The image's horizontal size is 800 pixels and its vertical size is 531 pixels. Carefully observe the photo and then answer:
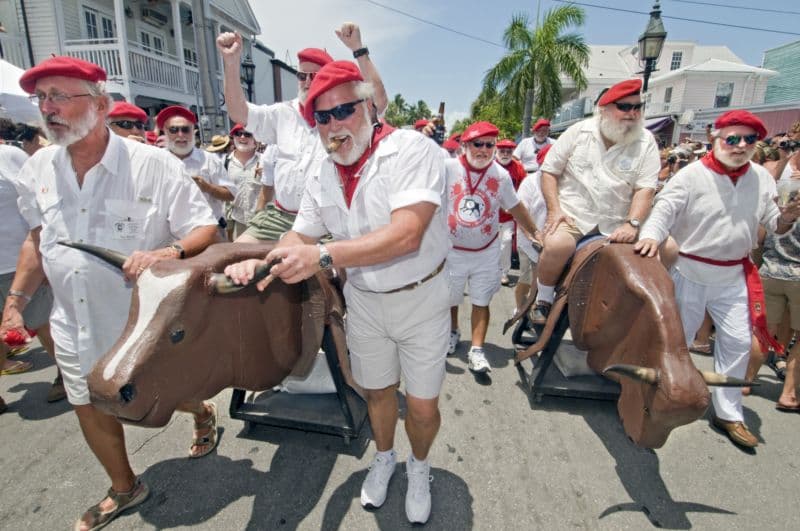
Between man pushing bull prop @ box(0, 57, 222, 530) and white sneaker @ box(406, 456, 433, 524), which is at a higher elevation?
man pushing bull prop @ box(0, 57, 222, 530)

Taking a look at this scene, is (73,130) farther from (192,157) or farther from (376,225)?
(192,157)

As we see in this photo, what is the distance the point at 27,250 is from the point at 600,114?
3.97 m

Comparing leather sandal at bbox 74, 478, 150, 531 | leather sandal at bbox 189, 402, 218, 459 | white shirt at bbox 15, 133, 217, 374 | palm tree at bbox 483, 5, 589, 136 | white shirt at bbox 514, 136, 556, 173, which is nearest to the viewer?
white shirt at bbox 15, 133, 217, 374

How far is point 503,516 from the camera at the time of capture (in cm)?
245

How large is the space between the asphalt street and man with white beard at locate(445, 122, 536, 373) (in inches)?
43.2

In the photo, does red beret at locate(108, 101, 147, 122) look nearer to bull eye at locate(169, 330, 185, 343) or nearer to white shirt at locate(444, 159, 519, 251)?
white shirt at locate(444, 159, 519, 251)

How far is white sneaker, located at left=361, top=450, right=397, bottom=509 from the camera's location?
8.13ft

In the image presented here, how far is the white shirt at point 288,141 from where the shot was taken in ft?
11.0

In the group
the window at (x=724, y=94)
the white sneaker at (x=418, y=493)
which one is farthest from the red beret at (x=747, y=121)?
the window at (x=724, y=94)

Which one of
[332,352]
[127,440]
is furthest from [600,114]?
[127,440]

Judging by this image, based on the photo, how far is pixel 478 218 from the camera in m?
4.21

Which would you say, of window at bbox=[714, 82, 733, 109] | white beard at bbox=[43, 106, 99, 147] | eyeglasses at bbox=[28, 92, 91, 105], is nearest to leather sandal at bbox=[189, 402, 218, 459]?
white beard at bbox=[43, 106, 99, 147]

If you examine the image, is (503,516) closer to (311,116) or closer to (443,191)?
(443,191)

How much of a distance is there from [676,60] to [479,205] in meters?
49.3
